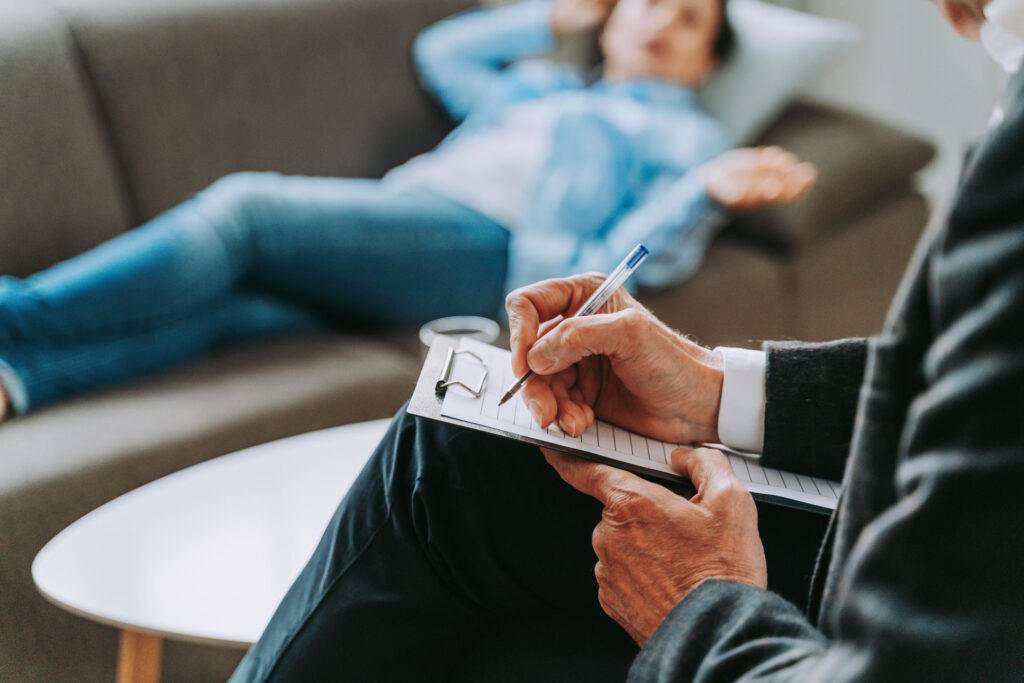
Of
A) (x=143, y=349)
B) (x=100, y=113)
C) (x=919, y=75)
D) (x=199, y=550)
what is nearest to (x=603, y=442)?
(x=199, y=550)

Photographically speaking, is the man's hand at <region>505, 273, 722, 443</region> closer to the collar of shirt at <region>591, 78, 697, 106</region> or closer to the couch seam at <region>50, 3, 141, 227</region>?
the couch seam at <region>50, 3, 141, 227</region>

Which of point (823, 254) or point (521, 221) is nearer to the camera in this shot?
point (521, 221)

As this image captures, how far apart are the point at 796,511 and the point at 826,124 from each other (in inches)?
61.4

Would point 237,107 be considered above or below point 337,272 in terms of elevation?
above

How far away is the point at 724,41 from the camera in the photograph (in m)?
2.12

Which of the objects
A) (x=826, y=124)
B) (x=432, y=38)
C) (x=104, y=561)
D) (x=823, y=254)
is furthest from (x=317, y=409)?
(x=826, y=124)

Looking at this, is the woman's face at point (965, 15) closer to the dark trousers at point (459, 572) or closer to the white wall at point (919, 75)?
the dark trousers at point (459, 572)

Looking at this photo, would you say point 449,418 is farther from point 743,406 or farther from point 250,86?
point 250,86

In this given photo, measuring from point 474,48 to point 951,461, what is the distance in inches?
73.6

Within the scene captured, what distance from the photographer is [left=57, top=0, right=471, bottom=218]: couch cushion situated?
1.66 metres

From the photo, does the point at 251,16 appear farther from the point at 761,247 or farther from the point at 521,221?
the point at 761,247

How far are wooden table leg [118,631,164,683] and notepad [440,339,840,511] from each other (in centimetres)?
45

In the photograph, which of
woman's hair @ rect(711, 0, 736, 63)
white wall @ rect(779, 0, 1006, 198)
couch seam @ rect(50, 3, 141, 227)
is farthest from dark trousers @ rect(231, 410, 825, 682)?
white wall @ rect(779, 0, 1006, 198)

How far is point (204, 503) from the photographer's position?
3.35 ft
